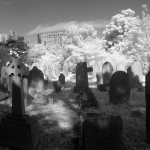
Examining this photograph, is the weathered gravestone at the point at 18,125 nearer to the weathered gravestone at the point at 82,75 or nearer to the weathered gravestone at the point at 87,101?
the weathered gravestone at the point at 87,101

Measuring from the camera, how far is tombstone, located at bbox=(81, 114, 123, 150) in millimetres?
3934

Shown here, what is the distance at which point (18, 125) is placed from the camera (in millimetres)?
4133

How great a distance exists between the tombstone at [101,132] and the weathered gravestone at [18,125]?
1334mm

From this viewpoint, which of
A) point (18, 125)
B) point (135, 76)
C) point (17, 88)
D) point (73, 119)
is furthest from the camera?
point (135, 76)

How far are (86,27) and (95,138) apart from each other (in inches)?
1357

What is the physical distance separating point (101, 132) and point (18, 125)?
2.07 metres

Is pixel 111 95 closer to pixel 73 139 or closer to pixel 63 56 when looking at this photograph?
pixel 73 139

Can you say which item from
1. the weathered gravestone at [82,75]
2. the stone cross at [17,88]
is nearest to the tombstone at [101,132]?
the stone cross at [17,88]

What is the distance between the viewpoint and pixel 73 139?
4.73 metres

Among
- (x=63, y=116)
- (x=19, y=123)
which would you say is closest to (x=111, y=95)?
(x=63, y=116)

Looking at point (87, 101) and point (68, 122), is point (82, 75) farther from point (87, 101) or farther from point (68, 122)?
point (68, 122)

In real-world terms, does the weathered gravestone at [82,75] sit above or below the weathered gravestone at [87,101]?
above

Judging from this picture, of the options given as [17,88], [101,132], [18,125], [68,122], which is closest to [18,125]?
[18,125]

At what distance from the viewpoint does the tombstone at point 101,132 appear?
12.9 feet
